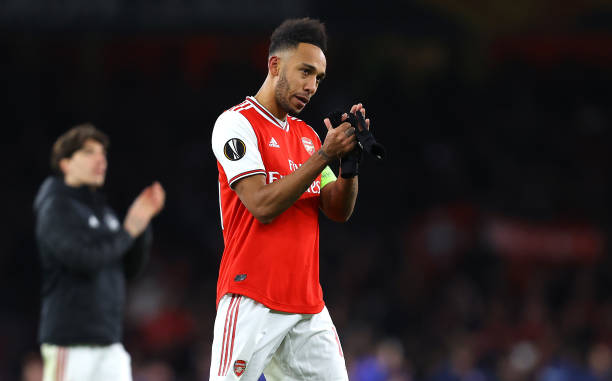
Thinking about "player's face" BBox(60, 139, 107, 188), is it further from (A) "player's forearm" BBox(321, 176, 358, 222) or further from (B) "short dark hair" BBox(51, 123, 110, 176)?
(A) "player's forearm" BBox(321, 176, 358, 222)

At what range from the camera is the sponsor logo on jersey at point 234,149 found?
360 centimetres

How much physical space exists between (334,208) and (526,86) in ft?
33.0

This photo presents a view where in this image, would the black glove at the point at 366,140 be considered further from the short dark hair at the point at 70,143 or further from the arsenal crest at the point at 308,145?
the short dark hair at the point at 70,143

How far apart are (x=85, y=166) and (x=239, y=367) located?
2.19 m

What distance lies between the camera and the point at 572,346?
10422mm

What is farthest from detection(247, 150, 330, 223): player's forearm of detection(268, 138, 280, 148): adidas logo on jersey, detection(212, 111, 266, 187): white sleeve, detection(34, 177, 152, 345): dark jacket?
detection(34, 177, 152, 345): dark jacket

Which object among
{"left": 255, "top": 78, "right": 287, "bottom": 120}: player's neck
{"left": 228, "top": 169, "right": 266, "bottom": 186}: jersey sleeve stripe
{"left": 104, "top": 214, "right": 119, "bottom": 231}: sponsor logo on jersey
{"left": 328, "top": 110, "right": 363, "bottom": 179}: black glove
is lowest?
{"left": 104, "top": 214, "right": 119, "bottom": 231}: sponsor logo on jersey

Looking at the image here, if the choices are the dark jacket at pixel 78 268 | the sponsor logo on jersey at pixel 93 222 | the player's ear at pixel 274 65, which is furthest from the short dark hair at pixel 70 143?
the player's ear at pixel 274 65

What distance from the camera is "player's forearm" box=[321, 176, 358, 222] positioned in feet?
12.6

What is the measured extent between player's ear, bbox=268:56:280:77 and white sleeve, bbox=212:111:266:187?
0.24 metres

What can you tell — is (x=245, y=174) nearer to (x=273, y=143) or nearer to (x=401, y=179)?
(x=273, y=143)

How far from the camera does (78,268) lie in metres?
5.07

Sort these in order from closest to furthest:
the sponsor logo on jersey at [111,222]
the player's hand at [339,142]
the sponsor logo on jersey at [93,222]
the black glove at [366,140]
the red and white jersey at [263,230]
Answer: the black glove at [366,140], the player's hand at [339,142], the red and white jersey at [263,230], the sponsor logo on jersey at [93,222], the sponsor logo on jersey at [111,222]

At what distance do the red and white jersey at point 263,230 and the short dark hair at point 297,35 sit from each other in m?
0.27
